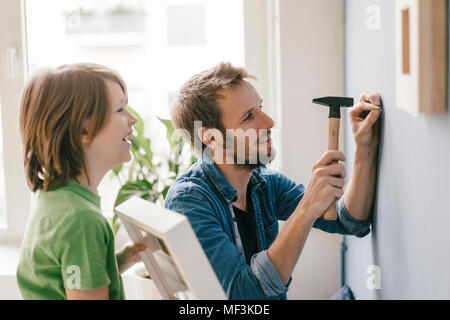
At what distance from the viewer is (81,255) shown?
3.07ft

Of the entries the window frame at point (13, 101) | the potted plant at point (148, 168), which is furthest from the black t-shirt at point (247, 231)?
the window frame at point (13, 101)

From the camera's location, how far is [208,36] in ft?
6.96

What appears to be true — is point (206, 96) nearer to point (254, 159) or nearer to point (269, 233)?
point (254, 159)

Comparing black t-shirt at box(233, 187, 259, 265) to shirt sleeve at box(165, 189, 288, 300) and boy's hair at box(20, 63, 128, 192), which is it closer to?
shirt sleeve at box(165, 189, 288, 300)

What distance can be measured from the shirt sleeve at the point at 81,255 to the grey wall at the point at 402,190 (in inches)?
21.2

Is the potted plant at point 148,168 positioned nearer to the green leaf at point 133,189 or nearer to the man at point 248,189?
the green leaf at point 133,189

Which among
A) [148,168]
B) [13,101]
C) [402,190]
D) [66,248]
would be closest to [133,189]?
[148,168]

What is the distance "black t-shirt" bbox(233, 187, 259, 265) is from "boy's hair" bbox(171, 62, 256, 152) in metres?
0.20

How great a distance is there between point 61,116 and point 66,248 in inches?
9.8

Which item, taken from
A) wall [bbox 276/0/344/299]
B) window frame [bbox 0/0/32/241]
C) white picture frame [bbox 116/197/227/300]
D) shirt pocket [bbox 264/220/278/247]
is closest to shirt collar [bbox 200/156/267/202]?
shirt pocket [bbox 264/220/278/247]

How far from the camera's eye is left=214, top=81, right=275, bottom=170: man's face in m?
1.30

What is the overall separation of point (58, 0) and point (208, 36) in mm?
596
